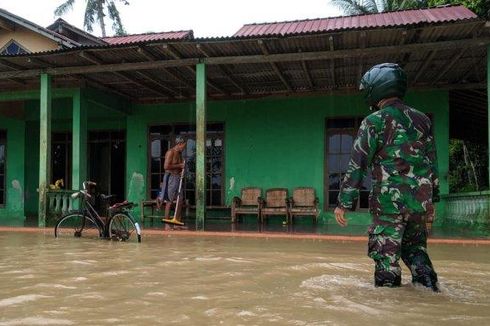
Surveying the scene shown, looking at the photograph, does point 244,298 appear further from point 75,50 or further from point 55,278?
point 75,50

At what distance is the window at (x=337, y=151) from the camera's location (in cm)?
1150

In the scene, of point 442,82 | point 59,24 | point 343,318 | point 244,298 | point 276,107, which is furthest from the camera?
point 59,24

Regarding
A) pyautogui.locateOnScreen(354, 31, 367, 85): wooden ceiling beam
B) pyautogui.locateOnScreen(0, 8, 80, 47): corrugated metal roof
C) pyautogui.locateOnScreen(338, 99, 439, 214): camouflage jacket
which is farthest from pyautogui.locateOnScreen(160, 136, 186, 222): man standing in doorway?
pyautogui.locateOnScreen(338, 99, 439, 214): camouflage jacket

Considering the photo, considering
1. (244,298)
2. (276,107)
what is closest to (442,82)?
(276,107)

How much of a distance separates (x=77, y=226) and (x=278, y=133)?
5541 millimetres

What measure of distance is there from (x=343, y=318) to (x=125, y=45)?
6789mm

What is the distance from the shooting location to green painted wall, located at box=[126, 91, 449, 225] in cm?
1149

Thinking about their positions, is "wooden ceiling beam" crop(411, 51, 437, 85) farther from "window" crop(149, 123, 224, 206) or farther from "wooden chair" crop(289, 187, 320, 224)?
"window" crop(149, 123, 224, 206)

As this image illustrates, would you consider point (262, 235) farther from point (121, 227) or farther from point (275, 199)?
point (275, 199)

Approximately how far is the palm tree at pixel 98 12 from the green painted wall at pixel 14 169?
16.2m

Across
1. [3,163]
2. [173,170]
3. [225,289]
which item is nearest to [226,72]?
[173,170]

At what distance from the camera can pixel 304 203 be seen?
1134 cm

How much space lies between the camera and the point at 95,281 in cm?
402

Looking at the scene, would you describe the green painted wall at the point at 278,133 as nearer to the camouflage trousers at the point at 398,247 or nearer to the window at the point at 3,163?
the window at the point at 3,163
